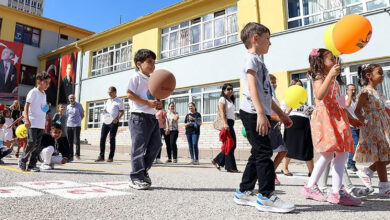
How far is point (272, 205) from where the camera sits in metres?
2.35

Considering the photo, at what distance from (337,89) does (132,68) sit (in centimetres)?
1554

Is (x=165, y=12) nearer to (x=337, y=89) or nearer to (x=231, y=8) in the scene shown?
(x=231, y=8)

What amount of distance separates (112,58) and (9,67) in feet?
31.6

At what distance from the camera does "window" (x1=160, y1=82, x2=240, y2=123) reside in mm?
13574

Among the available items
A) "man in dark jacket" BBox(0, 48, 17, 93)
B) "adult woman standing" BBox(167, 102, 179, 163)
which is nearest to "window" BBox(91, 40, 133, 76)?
"man in dark jacket" BBox(0, 48, 17, 93)

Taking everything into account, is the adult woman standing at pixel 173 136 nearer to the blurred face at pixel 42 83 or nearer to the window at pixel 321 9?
the blurred face at pixel 42 83

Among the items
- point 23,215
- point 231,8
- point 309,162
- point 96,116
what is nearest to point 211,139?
point 231,8

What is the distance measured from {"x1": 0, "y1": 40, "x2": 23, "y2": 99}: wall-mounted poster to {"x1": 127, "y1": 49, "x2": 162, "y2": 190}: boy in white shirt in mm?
23422

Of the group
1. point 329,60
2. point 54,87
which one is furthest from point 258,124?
point 54,87

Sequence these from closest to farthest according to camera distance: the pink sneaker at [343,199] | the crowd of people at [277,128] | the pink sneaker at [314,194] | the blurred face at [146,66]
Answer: the crowd of people at [277,128], the pink sneaker at [343,199], the pink sneaker at [314,194], the blurred face at [146,66]

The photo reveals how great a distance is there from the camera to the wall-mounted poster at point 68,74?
21609 millimetres

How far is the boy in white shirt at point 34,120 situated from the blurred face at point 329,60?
4.51 m

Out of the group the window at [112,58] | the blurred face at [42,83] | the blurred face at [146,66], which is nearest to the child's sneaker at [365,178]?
the blurred face at [146,66]

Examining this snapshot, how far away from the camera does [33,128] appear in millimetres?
4945
